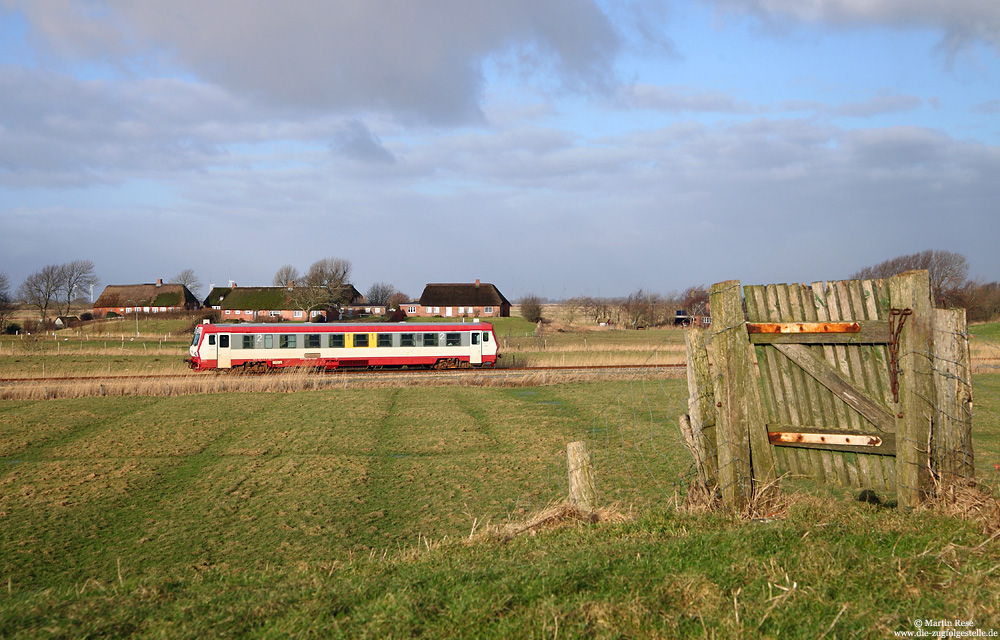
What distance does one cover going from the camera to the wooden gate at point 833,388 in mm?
5000

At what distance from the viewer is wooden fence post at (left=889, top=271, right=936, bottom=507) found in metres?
4.94

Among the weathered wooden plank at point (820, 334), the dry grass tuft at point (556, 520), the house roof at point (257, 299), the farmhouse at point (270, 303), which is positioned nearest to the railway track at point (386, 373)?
the dry grass tuft at point (556, 520)

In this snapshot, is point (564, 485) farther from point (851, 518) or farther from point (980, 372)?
point (980, 372)

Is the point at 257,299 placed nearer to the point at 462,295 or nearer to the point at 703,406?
the point at 462,295

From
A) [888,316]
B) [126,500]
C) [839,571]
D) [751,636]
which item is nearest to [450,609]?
[751,636]

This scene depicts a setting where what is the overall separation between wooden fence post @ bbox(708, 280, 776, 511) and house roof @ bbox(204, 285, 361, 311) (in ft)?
302

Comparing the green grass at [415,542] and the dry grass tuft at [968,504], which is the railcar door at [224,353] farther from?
the dry grass tuft at [968,504]

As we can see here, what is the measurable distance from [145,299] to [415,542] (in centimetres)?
10428

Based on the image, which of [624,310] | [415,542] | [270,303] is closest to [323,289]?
[270,303]

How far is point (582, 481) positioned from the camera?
627 cm

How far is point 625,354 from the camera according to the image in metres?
37.0

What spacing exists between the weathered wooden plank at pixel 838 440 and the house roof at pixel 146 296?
343 feet

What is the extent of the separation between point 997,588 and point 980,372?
93.4ft

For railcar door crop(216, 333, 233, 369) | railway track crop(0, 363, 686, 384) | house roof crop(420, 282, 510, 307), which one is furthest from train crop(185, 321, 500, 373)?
house roof crop(420, 282, 510, 307)
